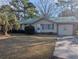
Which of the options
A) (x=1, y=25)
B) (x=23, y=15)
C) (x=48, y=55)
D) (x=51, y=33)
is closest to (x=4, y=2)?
(x=23, y=15)

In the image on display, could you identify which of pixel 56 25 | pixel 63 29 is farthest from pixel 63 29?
pixel 56 25

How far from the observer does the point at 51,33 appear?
2.35m

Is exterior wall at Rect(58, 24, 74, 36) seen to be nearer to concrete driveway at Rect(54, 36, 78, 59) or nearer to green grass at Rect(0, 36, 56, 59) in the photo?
concrete driveway at Rect(54, 36, 78, 59)

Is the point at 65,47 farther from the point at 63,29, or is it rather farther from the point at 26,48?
the point at 26,48

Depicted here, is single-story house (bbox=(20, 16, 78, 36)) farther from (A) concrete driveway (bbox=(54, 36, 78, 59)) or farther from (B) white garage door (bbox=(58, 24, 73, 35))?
(A) concrete driveway (bbox=(54, 36, 78, 59))

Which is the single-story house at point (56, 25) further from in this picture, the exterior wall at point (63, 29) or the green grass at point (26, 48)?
the green grass at point (26, 48)

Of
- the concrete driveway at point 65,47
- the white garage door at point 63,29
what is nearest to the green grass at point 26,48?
the concrete driveway at point 65,47

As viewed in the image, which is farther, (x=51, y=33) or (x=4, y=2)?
(x=51, y=33)

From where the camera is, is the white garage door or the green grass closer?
the white garage door

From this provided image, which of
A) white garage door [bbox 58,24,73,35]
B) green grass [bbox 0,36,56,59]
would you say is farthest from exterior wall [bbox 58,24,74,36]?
green grass [bbox 0,36,56,59]

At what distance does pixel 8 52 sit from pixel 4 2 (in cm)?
75

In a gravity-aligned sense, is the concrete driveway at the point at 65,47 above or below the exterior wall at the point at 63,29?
below

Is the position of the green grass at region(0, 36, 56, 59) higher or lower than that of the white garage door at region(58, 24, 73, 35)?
lower

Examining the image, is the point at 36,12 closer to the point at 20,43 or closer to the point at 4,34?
the point at 4,34
